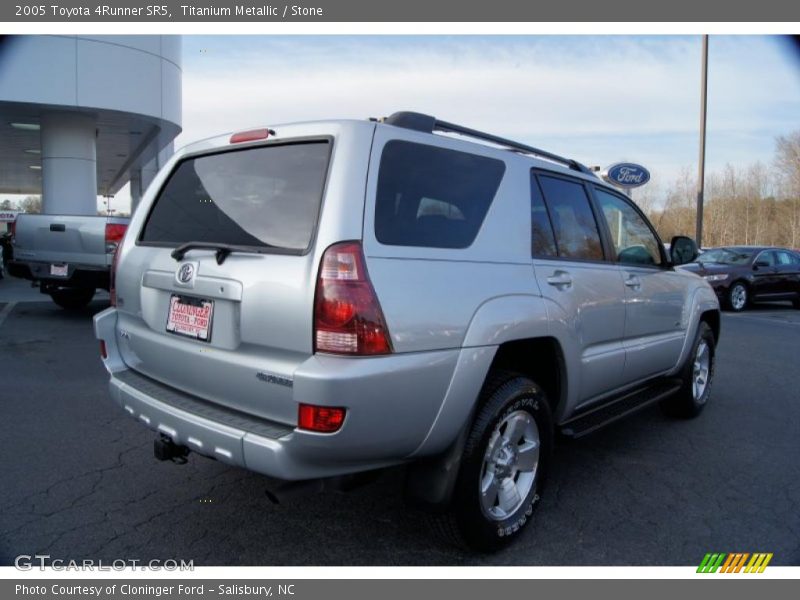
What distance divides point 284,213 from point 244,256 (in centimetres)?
25

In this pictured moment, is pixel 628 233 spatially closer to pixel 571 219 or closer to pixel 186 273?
pixel 571 219

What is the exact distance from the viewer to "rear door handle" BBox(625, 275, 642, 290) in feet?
13.5

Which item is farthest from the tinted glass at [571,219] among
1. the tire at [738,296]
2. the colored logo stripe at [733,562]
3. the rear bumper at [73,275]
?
the tire at [738,296]

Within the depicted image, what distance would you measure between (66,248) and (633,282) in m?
8.53

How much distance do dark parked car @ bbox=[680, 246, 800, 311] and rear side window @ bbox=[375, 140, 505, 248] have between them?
12473 mm

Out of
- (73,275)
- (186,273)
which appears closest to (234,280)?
(186,273)

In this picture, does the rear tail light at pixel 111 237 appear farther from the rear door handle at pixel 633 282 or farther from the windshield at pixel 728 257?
the windshield at pixel 728 257

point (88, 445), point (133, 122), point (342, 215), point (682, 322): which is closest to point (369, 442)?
point (342, 215)

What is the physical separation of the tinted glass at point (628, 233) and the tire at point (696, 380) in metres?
0.95

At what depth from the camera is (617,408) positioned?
4039 millimetres

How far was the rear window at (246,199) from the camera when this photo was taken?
259 centimetres

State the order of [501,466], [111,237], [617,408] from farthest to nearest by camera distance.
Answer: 1. [111,237]
2. [617,408]
3. [501,466]

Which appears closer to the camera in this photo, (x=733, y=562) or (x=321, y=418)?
(x=321, y=418)

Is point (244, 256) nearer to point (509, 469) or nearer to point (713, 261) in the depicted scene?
point (509, 469)
